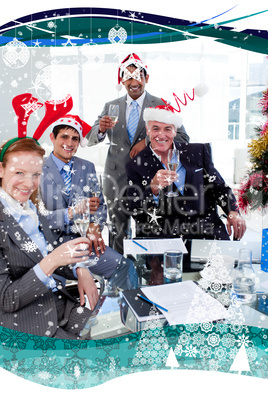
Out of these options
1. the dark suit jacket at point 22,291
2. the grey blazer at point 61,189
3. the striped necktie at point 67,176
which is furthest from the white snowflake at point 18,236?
the striped necktie at point 67,176

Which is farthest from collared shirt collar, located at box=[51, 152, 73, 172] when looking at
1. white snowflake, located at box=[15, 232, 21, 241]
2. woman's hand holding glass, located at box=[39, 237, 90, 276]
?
woman's hand holding glass, located at box=[39, 237, 90, 276]

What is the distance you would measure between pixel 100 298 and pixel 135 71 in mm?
1440

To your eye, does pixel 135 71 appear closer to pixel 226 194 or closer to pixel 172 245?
pixel 226 194

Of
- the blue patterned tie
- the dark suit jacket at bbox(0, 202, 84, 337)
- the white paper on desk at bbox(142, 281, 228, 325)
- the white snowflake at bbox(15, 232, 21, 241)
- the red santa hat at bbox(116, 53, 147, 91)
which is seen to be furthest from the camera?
the blue patterned tie

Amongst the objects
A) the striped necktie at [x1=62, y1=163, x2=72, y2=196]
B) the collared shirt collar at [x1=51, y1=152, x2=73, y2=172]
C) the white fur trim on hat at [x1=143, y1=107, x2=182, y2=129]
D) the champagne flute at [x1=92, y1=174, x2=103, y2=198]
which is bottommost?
the champagne flute at [x1=92, y1=174, x2=103, y2=198]

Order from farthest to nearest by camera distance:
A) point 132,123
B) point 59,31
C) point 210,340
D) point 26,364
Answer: point 132,123 → point 59,31 → point 26,364 → point 210,340

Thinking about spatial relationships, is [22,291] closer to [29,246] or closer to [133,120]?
[29,246]

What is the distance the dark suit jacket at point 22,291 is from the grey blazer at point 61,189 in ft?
2.28

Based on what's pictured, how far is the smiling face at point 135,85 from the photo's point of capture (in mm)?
2113

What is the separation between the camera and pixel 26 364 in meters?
1.25

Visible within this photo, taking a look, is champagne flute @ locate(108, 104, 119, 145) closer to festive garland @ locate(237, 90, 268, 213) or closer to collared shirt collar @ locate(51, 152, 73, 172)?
collared shirt collar @ locate(51, 152, 73, 172)

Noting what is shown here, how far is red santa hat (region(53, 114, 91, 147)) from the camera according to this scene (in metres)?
2.03

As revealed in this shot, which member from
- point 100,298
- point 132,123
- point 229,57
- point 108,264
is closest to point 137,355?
point 100,298

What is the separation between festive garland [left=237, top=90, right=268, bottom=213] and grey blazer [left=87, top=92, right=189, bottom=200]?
2.30 feet
